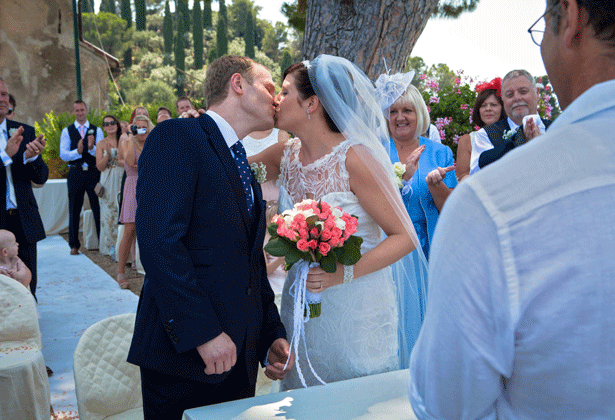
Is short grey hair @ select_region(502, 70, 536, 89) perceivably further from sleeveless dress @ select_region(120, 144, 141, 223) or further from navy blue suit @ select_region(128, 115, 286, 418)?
sleeveless dress @ select_region(120, 144, 141, 223)

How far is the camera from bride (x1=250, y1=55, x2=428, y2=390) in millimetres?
2258

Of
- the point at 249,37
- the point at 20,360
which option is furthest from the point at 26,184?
the point at 249,37

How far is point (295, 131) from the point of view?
246 centimetres

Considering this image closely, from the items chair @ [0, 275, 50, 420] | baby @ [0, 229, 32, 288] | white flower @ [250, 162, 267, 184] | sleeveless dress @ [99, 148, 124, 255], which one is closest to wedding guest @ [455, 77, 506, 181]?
white flower @ [250, 162, 267, 184]

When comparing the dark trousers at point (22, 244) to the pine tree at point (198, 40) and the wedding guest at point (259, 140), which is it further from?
the pine tree at point (198, 40)

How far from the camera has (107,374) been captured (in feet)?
7.85

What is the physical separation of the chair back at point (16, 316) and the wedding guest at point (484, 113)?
10.9ft

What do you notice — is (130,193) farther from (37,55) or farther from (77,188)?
(37,55)

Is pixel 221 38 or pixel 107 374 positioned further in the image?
pixel 221 38

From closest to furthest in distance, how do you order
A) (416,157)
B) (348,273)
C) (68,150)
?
(348,273)
(416,157)
(68,150)

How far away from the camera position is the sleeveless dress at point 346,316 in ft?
7.43

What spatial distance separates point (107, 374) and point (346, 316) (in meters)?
1.19

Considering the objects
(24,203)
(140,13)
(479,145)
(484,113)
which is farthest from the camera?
(140,13)

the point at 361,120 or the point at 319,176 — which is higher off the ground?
the point at 361,120
